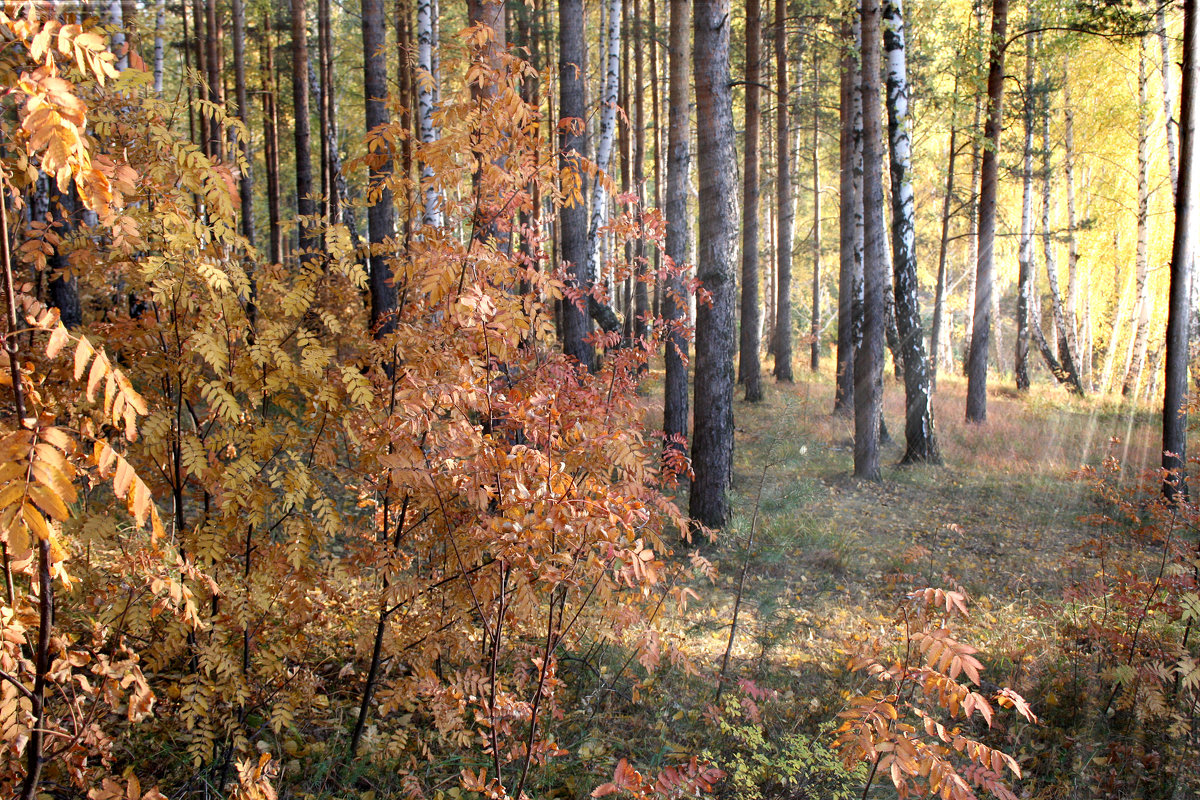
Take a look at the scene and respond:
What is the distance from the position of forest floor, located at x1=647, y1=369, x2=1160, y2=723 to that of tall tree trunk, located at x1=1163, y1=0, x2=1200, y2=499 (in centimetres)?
85

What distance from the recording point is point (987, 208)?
37.5 ft

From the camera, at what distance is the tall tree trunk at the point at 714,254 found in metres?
6.61

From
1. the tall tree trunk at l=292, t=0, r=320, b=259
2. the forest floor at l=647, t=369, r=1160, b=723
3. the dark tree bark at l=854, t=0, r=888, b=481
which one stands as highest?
the tall tree trunk at l=292, t=0, r=320, b=259

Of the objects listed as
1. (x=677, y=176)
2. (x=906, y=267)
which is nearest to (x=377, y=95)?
(x=677, y=176)

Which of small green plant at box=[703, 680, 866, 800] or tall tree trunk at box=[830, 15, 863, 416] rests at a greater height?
tall tree trunk at box=[830, 15, 863, 416]

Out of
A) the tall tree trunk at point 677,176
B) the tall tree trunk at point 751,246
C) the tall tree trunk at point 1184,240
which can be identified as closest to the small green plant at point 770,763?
the tall tree trunk at point 677,176

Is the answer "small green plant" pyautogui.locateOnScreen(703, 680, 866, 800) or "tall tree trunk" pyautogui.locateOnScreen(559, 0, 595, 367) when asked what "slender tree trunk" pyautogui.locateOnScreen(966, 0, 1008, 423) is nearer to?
"tall tree trunk" pyautogui.locateOnScreen(559, 0, 595, 367)

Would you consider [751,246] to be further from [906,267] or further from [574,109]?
[574,109]

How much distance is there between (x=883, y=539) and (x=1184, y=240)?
449 cm

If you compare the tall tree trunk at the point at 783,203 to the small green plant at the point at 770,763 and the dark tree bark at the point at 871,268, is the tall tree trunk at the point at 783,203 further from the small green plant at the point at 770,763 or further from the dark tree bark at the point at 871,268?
the small green plant at the point at 770,763

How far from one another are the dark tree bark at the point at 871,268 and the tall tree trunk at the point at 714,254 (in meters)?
3.06

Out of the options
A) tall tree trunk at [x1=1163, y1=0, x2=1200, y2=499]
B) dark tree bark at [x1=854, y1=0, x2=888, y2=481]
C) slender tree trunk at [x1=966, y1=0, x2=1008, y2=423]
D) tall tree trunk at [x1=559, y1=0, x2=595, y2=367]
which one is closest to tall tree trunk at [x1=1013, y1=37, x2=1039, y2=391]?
slender tree trunk at [x1=966, y1=0, x2=1008, y2=423]

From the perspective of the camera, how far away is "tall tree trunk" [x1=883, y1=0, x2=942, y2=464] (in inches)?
355

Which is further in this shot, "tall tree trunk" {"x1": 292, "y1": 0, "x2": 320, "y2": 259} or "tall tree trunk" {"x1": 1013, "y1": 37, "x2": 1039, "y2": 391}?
"tall tree trunk" {"x1": 1013, "y1": 37, "x2": 1039, "y2": 391}
